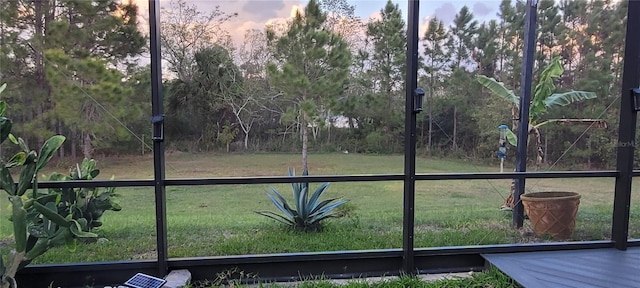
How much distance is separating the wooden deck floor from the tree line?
32.5 inches

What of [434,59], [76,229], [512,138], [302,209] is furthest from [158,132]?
[512,138]

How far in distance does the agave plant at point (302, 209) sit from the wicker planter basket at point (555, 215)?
1.80 m

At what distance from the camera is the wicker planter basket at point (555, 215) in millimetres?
3379

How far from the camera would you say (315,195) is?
3436 millimetres

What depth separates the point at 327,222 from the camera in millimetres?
3455

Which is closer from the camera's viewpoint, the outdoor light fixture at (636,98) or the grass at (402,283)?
the grass at (402,283)

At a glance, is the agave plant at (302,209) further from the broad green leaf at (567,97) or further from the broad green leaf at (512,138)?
the broad green leaf at (567,97)

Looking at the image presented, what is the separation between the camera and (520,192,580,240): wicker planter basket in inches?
133

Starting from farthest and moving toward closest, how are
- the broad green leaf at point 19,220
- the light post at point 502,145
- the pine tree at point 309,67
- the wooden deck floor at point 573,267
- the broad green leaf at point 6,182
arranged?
the light post at point 502,145, the pine tree at point 309,67, the wooden deck floor at point 573,267, the broad green leaf at point 6,182, the broad green leaf at point 19,220

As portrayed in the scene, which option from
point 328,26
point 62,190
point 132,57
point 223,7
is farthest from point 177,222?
point 328,26

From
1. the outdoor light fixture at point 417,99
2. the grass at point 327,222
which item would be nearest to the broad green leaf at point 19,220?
the grass at point 327,222

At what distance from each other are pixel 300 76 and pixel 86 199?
1.97 meters

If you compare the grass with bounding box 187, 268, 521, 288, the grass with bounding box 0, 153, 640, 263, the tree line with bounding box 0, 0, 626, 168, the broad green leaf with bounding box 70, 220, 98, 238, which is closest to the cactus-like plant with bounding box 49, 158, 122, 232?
the grass with bounding box 0, 153, 640, 263

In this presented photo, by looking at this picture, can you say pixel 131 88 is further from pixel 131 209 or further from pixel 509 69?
pixel 509 69
